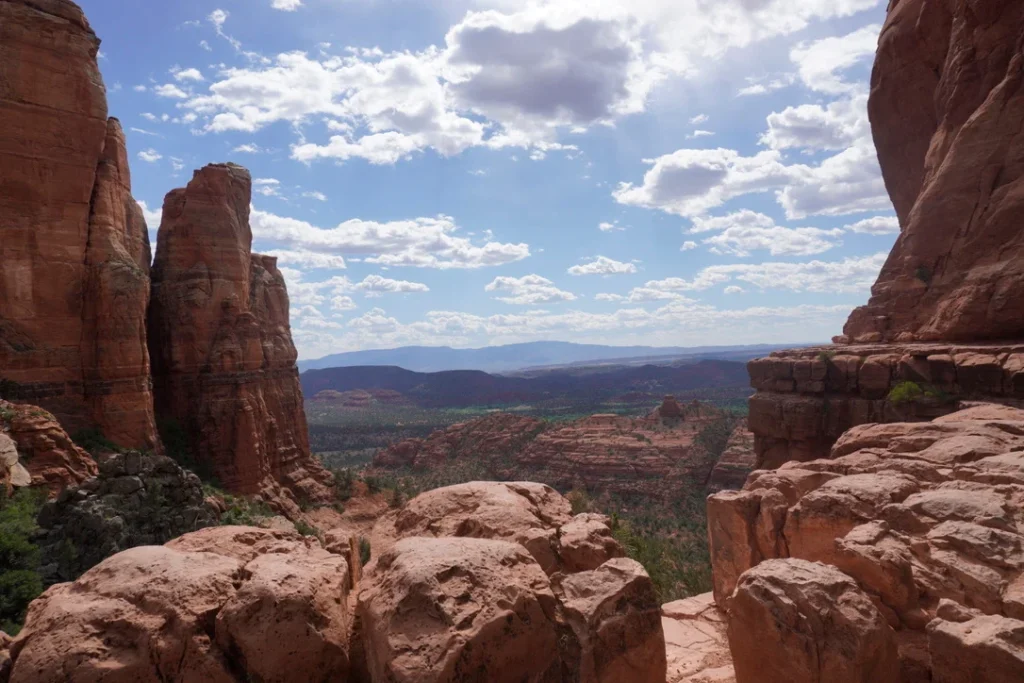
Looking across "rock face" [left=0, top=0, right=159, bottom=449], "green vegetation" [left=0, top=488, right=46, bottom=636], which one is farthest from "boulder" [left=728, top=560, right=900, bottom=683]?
"rock face" [left=0, top=0, right=159, bottom=449]

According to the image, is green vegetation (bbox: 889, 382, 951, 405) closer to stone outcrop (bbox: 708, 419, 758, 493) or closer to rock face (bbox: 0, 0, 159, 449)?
rock face (bbox: 0, 0, 159, 449)

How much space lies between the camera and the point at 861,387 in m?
22.0

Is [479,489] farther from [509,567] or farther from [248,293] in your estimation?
[248,293]

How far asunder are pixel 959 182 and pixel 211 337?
1370 inches

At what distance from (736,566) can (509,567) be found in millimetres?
5166

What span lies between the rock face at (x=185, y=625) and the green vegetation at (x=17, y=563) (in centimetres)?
516

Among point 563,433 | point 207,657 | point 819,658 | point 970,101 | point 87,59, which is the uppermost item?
point 87,59

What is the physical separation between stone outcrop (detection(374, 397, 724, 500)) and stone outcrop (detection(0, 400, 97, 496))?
1756 inches

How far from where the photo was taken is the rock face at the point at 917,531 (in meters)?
4.90

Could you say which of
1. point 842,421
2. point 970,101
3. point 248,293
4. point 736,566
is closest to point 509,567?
point 736,566

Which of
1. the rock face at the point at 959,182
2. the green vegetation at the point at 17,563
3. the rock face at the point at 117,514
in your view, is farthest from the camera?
the rock face at the point at 959,182

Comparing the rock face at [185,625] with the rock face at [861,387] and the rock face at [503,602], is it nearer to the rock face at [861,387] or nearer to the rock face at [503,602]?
the rock face at [503,602]

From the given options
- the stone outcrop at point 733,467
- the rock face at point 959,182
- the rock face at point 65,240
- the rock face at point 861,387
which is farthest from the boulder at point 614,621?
the stone outcrop at point 733,467

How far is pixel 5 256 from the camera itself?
71.8 ft
